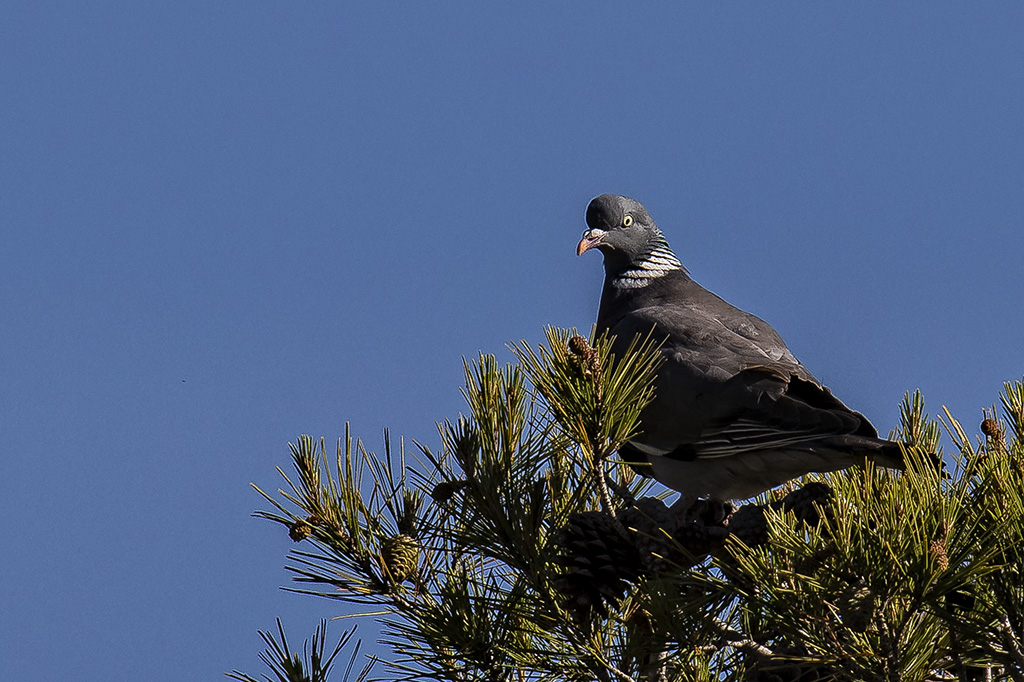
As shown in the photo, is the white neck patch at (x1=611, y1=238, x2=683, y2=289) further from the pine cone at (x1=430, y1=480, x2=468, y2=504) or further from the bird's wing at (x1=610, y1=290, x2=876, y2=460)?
the pine cone at (x1=430, y1=480, x2=468, y2=504)

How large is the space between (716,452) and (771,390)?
32 cm

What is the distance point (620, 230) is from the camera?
6281 millimetres

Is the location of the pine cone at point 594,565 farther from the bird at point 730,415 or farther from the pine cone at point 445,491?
the bird at point 730,415

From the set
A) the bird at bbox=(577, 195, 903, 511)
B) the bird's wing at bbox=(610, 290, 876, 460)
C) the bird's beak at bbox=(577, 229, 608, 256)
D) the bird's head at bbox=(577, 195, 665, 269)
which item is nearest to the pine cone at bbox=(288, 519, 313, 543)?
the bird at bbox=(577, 195, 903, 511)

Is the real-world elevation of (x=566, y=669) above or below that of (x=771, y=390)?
below

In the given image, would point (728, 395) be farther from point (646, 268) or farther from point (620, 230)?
point (620, 230)

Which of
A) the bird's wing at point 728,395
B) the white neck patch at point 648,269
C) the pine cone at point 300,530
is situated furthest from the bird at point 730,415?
the pine cone at point 300,530

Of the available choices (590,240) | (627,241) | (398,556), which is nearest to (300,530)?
(398,556)

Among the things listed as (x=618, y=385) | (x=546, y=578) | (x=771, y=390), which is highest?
(x=771, y=390)

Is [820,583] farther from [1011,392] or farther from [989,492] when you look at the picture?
[1011,392]

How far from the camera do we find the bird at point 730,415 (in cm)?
393

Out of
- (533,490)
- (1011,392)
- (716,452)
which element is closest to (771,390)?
(716,452)

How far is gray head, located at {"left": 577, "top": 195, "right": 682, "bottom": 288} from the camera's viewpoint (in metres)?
6.15

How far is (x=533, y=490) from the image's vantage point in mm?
3523
